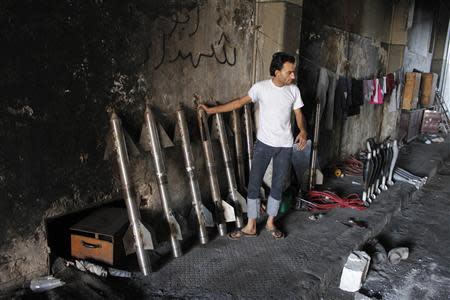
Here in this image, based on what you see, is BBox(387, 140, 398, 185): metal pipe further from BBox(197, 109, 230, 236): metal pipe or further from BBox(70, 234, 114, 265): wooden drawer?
BBox(70, 234, 114, 265): wooden drawer

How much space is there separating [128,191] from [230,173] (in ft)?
4.88

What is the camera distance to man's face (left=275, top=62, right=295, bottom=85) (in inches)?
142

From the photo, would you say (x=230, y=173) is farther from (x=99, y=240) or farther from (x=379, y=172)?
(x=379, y=172)

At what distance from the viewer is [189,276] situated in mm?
3363

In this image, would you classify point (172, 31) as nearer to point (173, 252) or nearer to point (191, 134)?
A: point (191, 134)

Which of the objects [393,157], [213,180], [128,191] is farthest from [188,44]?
[393,157]

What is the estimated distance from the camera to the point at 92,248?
337 centimetres

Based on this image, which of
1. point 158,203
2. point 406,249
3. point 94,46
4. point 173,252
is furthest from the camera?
point 406,249

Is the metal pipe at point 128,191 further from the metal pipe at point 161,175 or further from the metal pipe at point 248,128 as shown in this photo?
the metal pipe at point 248,128

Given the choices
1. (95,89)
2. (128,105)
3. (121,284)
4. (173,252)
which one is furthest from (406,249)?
(95,89)

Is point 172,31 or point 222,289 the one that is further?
point 172,31

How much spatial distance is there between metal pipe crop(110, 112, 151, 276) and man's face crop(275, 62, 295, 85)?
5.33 ft

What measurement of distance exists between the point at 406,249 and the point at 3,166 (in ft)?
14.3

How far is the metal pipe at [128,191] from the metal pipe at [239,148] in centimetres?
168
